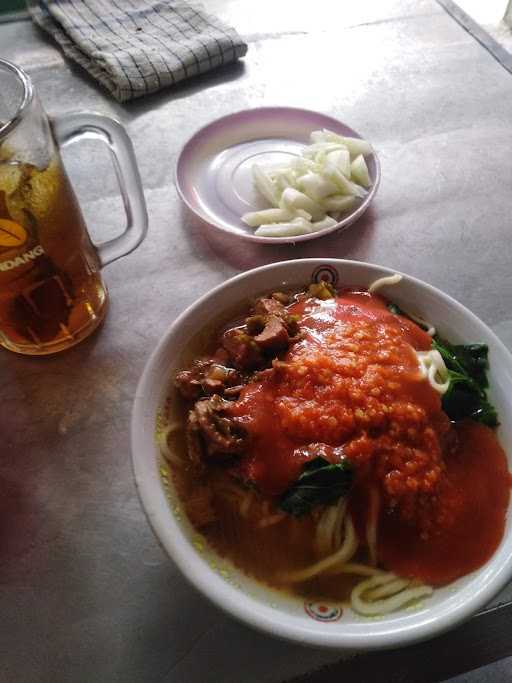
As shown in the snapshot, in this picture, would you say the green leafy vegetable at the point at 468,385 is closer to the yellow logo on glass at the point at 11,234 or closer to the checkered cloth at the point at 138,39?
the yellow logo on glass at the point at 11,234

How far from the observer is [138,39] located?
2146 millimetres

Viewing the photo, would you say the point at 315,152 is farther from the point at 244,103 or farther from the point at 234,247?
the point at 244,103

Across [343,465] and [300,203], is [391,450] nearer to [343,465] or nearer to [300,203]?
[343,465]

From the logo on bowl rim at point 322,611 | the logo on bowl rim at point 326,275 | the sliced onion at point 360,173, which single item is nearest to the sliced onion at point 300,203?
the sliced onion at point 360,173

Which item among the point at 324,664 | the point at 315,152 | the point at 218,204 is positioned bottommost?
the point at 324,664

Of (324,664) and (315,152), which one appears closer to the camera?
(324,664)

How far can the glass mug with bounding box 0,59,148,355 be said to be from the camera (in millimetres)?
1024

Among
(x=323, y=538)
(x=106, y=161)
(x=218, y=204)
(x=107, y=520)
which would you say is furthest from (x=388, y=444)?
(x=106, y=161)

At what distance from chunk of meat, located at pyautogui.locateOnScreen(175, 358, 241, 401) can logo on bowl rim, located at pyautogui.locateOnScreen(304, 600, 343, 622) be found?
1.27 feet

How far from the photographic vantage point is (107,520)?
1.10 metres

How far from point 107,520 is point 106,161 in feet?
3.76

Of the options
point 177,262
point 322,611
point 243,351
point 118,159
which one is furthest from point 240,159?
point 322,611

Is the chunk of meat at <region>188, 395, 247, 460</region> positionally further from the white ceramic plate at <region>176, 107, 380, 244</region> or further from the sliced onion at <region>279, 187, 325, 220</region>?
the sliced onion at <region>279, 187, 325, 220</region>

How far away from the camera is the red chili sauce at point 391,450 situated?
959mm
